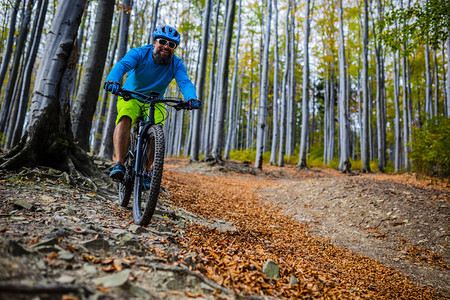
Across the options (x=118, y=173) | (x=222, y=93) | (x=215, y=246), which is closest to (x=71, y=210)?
(x=118, y=173)

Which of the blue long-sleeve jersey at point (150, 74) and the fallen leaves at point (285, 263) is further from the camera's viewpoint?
the blue long-sleeve jersey at point (150, 74)

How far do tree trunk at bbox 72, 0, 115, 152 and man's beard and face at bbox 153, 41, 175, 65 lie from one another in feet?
10.7

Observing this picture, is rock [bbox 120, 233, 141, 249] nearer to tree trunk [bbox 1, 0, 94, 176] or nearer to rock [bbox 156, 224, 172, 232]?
rock [bbox 156, 224, 172, 232]

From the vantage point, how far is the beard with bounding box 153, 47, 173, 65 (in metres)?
3.14

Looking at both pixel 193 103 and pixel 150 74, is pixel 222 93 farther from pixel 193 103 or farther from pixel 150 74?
pixel 193 103

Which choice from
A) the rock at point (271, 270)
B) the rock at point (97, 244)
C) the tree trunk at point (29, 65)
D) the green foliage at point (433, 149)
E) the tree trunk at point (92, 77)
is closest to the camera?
the rock at point (97, 244)

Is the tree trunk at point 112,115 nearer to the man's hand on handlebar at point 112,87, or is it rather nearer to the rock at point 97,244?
the man's hand on handlebar at point 112,87

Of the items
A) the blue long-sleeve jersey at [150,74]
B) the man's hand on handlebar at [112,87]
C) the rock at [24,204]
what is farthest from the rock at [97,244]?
the blue long-sleeve jersey at [150,74]

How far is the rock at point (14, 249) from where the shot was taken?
4.84 feet

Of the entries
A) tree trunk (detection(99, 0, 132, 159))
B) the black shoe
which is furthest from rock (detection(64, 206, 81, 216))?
tree trunk (detection(99, 0, 132, 159))

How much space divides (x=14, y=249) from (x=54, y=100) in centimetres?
295

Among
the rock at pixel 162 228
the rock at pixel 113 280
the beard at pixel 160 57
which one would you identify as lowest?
the rock at pixel 113 280

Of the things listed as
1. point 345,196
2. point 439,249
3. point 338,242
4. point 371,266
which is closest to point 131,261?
point 371,266

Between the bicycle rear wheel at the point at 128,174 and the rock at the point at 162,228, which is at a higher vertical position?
the bicycle rear wheel at the point at 128,174
